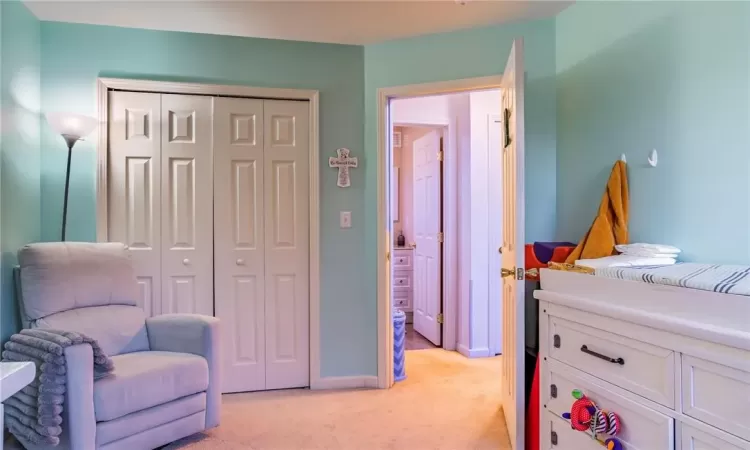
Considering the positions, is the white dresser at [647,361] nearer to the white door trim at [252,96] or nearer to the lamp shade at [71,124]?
the white door trim at [252,96]

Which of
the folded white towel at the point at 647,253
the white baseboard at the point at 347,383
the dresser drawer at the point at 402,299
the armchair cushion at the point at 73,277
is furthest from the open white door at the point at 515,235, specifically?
the dresser drawer at the point at 402,299

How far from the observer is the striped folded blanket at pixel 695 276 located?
1101 millimetres

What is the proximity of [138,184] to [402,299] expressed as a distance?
9.80 feet

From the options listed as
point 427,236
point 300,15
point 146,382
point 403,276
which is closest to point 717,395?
point 146,382

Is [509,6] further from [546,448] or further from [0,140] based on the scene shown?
[0,140]

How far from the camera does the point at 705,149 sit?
1.68 m

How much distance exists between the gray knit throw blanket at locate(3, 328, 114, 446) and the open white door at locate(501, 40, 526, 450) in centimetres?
169

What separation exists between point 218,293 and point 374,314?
97cm

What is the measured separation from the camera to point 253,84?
2867mm

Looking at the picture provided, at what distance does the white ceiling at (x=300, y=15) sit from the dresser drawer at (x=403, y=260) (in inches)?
103

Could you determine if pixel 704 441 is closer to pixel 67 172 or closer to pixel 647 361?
pixel 647 361

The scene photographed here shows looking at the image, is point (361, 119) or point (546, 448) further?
point (361, 119)

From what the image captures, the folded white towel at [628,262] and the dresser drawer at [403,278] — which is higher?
the folded white towel at [628,262]

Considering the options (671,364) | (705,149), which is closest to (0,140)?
(671,364)
